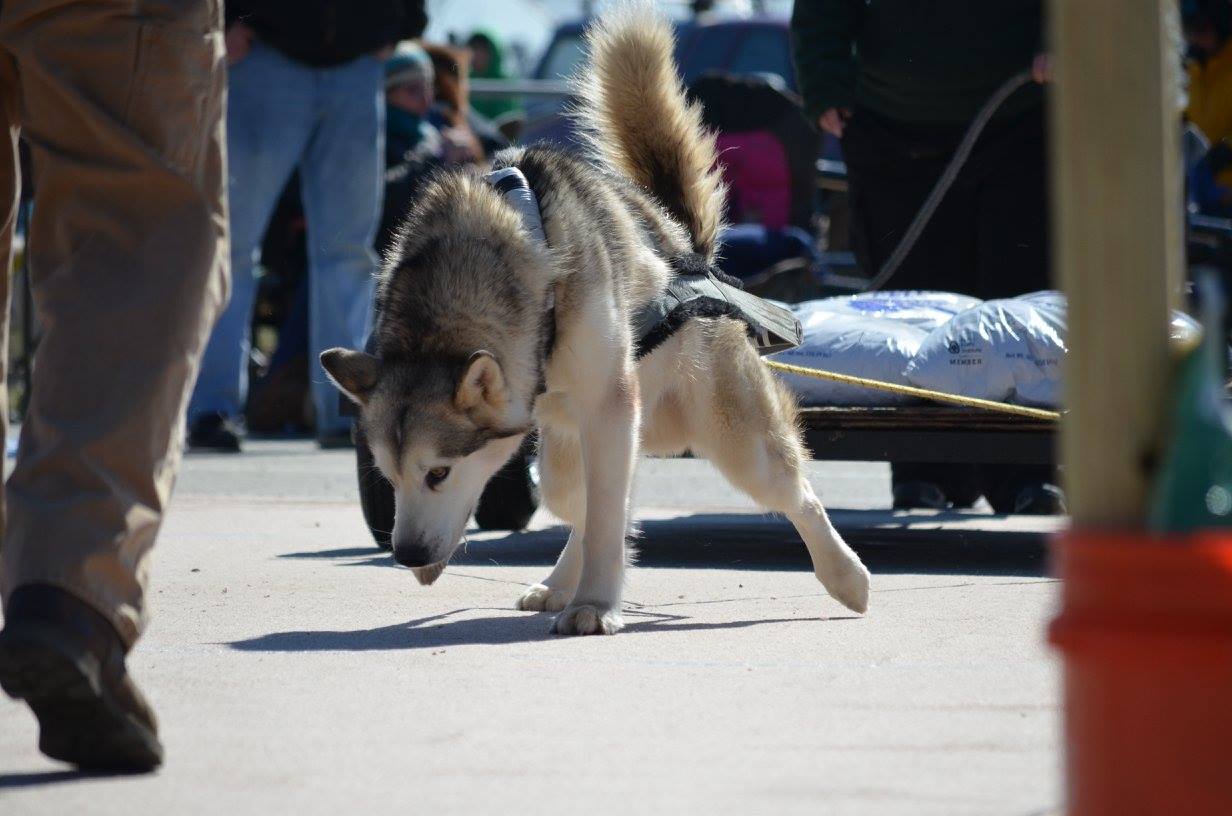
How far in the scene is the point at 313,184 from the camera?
29.8ft

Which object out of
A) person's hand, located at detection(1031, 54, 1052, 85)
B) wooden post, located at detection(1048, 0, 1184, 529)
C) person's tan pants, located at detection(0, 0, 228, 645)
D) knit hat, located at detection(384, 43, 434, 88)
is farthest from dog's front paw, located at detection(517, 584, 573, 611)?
knit hat, located at detection(384, 43, 434, 88)

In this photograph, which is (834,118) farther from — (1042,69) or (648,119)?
(648,119)

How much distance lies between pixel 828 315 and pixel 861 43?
1.46 metres

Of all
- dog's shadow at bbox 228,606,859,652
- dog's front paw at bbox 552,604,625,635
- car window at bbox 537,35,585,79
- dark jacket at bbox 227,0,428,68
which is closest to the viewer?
dog's shadow at bbox 228,606,859,652

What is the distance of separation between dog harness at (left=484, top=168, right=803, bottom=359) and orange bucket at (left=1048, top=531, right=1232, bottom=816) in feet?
8.44

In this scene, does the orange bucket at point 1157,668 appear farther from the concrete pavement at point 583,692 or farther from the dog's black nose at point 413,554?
the dog's black nose at point 413,554

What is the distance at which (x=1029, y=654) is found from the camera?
140 inches

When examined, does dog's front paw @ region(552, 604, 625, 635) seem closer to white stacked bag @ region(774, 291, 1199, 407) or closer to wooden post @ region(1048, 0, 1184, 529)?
white stacked bag @ region(774, 291, 1199, 407)

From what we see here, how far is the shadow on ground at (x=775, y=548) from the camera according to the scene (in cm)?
539

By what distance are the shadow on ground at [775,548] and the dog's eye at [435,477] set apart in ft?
3.74

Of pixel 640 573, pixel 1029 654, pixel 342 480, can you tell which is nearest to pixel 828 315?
pixel 640 573

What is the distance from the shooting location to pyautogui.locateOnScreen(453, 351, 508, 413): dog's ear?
4.07m

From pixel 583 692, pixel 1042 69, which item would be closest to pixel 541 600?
pixel 583 692

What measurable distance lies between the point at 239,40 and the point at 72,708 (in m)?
6.46
